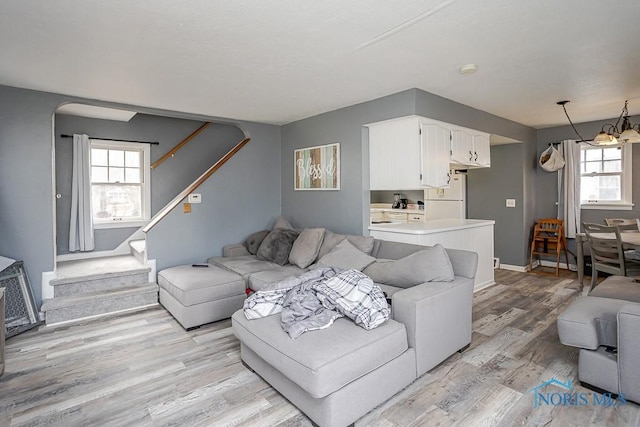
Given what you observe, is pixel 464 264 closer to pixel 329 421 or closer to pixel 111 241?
pixel 329 421

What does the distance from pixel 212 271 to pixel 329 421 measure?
7.98ft

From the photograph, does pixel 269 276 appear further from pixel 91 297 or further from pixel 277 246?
pixel 91 297

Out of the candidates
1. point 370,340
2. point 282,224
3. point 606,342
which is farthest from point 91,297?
point 606,342

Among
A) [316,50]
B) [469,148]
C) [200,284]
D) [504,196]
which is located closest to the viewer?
[316,50]

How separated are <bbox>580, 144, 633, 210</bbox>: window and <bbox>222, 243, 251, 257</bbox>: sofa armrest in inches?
211

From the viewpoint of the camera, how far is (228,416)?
6.70 feet

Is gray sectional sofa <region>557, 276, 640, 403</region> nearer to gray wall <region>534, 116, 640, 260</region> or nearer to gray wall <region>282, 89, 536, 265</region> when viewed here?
gray wall <region>282, 89, 536, 265</region>

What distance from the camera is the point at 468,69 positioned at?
2922 millimetres

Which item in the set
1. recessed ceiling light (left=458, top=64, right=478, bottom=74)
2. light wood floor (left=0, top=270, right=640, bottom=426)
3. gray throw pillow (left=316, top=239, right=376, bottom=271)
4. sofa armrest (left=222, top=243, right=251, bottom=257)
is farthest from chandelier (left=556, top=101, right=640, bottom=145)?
sofa armrest (left=222, top=243, right=251, bottom=257)

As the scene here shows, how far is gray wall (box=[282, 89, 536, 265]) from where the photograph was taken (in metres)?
3.77

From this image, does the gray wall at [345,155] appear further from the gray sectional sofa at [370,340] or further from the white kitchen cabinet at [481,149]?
the white kitchen cabinet at [481,149]

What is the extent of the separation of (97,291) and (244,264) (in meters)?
1.65

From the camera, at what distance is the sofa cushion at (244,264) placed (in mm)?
3875

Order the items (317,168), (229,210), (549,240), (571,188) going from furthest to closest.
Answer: (549,240), (571,188), (229,210), (317,168)
